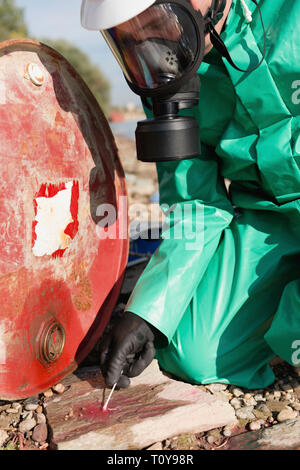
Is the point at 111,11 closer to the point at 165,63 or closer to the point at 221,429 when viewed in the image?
the point at 165,63

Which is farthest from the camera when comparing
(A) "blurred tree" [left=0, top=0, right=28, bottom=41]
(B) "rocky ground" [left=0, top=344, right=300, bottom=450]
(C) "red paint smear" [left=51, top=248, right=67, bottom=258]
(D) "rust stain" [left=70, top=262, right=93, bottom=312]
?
(A) "blurred tree" [left=0, top=0, right=28, bottom=41]

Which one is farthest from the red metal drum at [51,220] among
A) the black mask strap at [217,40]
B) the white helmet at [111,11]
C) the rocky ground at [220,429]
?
the black mask strap at [217,40]

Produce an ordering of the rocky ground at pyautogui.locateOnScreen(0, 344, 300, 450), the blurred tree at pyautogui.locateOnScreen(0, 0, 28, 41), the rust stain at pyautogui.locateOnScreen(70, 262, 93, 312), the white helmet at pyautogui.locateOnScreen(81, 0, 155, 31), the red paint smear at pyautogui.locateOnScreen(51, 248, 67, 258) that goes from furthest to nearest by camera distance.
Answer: the blurred tree at pyautogui.locateOnScreen(0, 0, 28, 41)
the rust stain at pyautogui.locateOnScreen(70, 262, 93, 312)
the red paint smear at pyautogui.locateOnScreen(51, 248, 67, 258)
the rocky ground at pyautogui.locateOnScreen(0, 344, 300, 450)
the white helmet at pyautogui.locateOnScreen(81, 0, 155, 31)

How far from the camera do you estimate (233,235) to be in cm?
208

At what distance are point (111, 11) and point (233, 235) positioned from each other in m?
0.99

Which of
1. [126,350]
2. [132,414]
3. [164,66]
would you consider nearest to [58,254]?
[126,350]

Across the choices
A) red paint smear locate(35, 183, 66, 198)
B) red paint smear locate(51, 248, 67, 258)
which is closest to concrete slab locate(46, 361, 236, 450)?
red paint smear locate(51, 248, 67, 258)

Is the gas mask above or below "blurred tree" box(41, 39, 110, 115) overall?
below

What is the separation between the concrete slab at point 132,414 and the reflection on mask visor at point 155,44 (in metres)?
0.99

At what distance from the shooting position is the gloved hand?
1.67 meters

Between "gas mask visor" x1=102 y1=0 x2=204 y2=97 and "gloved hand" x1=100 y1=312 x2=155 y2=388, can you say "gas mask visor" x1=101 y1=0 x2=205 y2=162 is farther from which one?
"gloved hand" x1=100 y1=312 x2=155 y2=388

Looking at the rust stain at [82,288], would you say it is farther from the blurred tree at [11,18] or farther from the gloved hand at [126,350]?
the blurred tree at [11,18]

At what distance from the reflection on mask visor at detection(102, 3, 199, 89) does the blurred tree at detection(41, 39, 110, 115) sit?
2510cm

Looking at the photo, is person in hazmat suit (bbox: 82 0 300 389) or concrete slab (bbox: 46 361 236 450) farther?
person in hazmat suit (bbox: 82 0 300 389)
